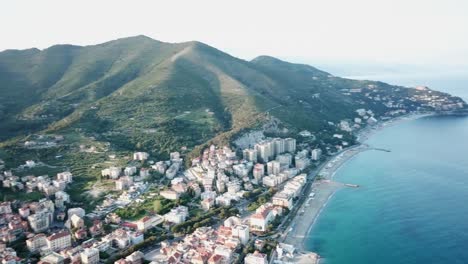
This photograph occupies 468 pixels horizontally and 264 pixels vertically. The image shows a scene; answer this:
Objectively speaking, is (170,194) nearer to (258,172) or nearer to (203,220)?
(203,220)

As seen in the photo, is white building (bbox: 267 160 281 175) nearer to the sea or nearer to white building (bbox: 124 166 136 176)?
the sea

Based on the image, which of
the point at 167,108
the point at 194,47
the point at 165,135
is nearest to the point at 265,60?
the point at 194,47

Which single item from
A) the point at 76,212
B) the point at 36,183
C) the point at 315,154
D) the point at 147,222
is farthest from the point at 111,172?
the point at 315,154

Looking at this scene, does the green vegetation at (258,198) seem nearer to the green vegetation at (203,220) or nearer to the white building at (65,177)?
the green vegetation at (203,220)

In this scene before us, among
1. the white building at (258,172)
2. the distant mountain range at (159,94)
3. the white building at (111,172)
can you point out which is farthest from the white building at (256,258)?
the distant mountain range at (159,94)

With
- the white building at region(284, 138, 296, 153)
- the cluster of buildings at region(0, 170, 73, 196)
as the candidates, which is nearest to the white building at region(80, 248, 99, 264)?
the cluster of buildings at region(0, 170, 73, 196)

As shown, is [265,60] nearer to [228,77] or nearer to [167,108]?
[228,77]

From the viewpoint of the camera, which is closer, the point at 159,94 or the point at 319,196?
the point at 319,196

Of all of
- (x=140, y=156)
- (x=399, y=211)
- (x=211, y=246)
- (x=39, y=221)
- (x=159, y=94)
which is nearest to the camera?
(x=211, y=246)
